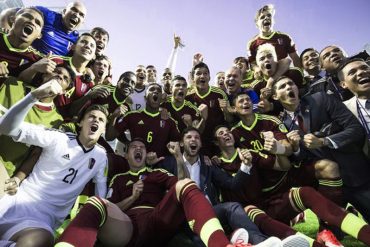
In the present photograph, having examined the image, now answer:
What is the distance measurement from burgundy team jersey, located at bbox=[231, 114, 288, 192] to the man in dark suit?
294 millimetres

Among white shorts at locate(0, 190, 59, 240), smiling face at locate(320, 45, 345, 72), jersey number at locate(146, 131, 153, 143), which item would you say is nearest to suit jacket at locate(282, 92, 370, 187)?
smiling face at locate(320, 45, 345, 72)

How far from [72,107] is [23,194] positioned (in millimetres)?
1989

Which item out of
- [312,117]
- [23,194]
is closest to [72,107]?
[23,194]

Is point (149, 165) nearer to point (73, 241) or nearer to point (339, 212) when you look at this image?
point (73, 241)

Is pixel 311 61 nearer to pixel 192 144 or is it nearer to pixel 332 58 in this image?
pixel 332 58

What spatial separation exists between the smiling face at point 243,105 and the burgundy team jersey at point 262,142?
172 mm

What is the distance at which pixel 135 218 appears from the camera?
292cm

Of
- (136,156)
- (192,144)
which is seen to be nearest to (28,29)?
(136,156)

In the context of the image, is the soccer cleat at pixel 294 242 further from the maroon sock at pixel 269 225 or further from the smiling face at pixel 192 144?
the smiling face at pixel 192 144

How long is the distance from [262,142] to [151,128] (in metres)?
1.97

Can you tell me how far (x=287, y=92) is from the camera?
4234 millimetres

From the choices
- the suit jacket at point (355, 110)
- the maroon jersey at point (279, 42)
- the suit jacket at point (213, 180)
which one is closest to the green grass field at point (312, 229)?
the suit jacket at point (355, 110)

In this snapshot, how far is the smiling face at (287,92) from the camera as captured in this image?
13.9ft

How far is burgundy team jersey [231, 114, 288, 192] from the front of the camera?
12.8ft
